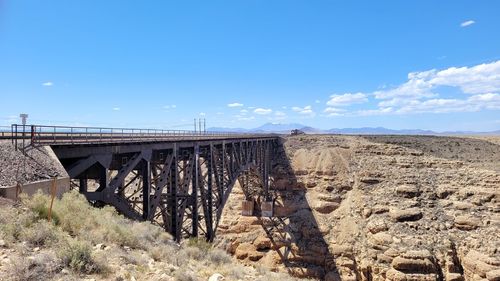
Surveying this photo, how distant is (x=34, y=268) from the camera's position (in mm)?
7312

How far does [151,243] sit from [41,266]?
4753 millimetres

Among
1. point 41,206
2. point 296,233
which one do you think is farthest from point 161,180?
point 296,233

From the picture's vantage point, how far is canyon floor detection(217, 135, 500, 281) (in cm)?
3444

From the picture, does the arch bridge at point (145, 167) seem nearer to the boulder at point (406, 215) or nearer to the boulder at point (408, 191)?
the boulder at point (406, 215)

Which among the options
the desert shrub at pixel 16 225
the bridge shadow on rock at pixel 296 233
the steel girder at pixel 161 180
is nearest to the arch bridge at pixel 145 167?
the steel girder at pixel 161 180

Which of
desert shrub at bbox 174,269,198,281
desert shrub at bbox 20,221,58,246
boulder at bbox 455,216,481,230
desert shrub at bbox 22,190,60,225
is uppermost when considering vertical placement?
desert shrub at bbox 22,190,60,225

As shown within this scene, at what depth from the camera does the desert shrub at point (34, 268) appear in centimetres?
694

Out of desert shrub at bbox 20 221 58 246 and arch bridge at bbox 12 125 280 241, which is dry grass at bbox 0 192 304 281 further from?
arch bridge at bbox 12 125 280 241

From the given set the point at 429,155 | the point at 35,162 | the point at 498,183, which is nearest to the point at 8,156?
the point at 35,162

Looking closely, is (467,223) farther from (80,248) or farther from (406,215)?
(80,248)

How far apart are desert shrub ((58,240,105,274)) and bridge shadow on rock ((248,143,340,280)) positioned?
106ft

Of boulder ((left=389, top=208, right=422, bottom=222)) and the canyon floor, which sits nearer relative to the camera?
the canyon floor

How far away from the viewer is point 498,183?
44.4 m

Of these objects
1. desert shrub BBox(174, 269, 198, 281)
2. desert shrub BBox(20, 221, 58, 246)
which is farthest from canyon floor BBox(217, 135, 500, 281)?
desert shrub BBox(20, 221, 58, 246)
